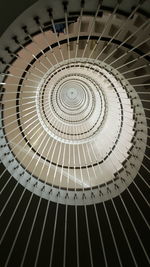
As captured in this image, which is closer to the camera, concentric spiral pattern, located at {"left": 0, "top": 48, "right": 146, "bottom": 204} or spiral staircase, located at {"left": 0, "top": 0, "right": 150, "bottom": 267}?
spiral staircase, located at {"left": 0, "top": 0, "right": 150, "bottom": 267}

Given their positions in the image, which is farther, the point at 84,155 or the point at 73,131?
the point at 73,131

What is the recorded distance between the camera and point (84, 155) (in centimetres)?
500

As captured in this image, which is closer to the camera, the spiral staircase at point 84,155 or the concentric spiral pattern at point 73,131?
the spiral staircase at point 84,155

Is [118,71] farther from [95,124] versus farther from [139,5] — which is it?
[95,124]

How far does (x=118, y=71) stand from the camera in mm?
3980

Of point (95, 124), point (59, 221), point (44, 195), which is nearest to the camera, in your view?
point (44, 195)

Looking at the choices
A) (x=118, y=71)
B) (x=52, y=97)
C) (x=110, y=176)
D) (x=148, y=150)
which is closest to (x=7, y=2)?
(x=118, y=71)

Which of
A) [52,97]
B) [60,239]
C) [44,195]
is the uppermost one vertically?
[52,97]

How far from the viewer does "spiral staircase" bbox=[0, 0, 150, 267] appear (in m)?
3.61

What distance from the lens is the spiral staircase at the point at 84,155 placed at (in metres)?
3.61

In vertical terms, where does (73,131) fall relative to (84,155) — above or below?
above

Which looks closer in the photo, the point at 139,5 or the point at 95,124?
the point at 139,5

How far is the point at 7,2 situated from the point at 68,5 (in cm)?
67

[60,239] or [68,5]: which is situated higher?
[68,5]
